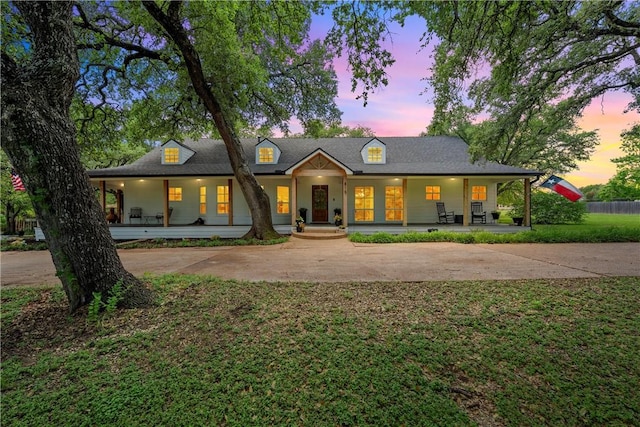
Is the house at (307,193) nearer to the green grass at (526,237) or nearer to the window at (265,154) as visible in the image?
the window at (265,154)

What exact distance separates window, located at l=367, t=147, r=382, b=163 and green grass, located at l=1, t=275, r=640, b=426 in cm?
1166

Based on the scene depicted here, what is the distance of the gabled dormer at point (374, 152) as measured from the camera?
591 inches

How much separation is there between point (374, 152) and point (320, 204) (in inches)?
163

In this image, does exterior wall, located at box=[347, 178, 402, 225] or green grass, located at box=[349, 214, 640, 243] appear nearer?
green grass, located at box=[349, 214, 640, 243]

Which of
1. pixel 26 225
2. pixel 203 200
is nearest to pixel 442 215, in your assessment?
pixel 203 200

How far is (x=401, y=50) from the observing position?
5051 millimetres

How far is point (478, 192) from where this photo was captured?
1495 centimetres

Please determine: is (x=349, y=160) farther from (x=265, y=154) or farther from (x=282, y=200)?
(x=265, y=154)

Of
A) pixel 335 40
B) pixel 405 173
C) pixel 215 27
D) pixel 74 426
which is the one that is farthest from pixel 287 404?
pixel 405 173

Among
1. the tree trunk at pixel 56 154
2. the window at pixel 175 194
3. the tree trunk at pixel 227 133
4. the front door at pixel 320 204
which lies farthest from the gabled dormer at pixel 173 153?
the tree trunk at pixel 56 154

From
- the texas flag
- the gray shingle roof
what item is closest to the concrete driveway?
the gray shingle roof

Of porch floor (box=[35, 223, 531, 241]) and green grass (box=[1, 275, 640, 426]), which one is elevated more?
porch floor (box=[35, 223, 531, 241])

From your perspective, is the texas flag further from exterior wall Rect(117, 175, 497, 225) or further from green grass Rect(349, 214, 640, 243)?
green grass Rect(349, 214, 640, 243)

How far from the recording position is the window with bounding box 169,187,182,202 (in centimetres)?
1469
